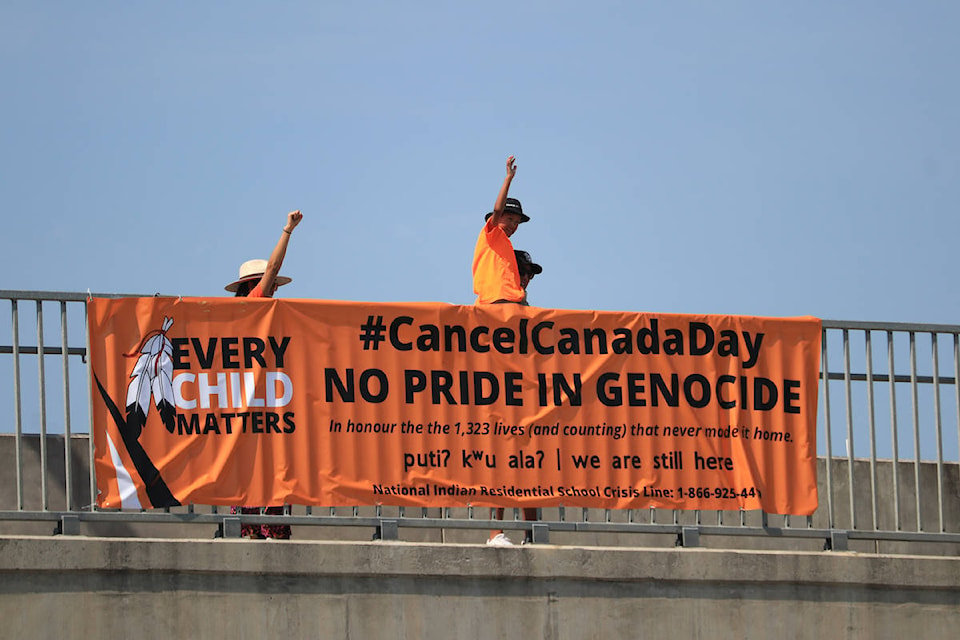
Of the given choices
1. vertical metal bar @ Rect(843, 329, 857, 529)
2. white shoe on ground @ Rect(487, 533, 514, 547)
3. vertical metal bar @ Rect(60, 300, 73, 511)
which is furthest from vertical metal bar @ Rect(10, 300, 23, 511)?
vertical metal bar @ Rect(843, 329, 857, 529)

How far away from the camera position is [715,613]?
359 inches

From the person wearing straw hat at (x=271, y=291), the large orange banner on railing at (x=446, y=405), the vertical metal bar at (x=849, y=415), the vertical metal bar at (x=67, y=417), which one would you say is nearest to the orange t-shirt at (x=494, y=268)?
the large orange banner on railing at (x=446, y=405)

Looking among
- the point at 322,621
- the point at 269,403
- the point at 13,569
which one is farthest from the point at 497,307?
the point at 13,569

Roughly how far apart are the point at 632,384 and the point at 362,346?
1863 mm

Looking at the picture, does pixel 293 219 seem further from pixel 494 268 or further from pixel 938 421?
pixel 938 421

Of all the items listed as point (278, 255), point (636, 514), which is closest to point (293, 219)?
point (278, 255)

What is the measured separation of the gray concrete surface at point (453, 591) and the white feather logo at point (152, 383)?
82cm

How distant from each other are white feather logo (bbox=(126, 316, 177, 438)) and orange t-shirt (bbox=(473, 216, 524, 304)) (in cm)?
238

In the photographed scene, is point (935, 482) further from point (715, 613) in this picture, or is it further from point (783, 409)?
point (715, 613)

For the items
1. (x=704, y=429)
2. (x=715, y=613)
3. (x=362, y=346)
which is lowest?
(x=715, y=613)

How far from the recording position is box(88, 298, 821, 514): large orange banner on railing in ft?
29.5

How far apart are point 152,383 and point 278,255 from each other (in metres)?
1.24

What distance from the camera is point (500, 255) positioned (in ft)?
34.0

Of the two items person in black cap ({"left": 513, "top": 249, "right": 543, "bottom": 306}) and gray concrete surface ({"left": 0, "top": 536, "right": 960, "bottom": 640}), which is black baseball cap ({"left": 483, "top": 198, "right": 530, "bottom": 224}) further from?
gray concrete surface ({"left": 0, "top": 536, "right": 960, "bottom": 640})
